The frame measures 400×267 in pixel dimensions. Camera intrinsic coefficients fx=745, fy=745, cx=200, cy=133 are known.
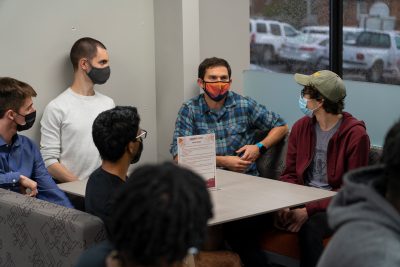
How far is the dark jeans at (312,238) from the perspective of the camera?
141 inches

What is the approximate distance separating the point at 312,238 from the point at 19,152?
155cm

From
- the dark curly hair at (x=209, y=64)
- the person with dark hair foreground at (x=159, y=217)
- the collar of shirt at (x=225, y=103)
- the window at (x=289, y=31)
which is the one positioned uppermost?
the window at (x=289, y=31)

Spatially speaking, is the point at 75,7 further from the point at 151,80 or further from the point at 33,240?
the point at 33,240

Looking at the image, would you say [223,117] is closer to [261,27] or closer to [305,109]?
[305,109]

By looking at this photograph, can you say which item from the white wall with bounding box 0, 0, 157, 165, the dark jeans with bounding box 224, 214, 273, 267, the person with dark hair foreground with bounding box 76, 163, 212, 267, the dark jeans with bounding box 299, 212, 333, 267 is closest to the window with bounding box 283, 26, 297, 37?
the white wall with bounding box 0, 0, 157, 165

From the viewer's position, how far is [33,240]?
3168mm

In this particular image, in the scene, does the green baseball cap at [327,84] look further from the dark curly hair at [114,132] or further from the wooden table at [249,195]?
the dark curly hair at [114,132]

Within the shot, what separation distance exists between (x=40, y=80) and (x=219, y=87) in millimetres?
1097

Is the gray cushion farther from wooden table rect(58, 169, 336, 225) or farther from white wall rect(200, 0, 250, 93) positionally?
white wall rect(200, 0, 250, 93)

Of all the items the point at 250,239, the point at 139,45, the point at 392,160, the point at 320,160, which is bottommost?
the point at 250,239

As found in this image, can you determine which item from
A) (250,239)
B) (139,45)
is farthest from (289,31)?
(250,239)

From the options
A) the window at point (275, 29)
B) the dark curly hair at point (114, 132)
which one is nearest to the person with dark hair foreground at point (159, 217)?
the dark curly hair at point (114, 132)

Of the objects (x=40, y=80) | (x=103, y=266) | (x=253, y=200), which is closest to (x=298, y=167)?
(x=253, y=200)

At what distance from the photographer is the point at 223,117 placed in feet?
15.0
